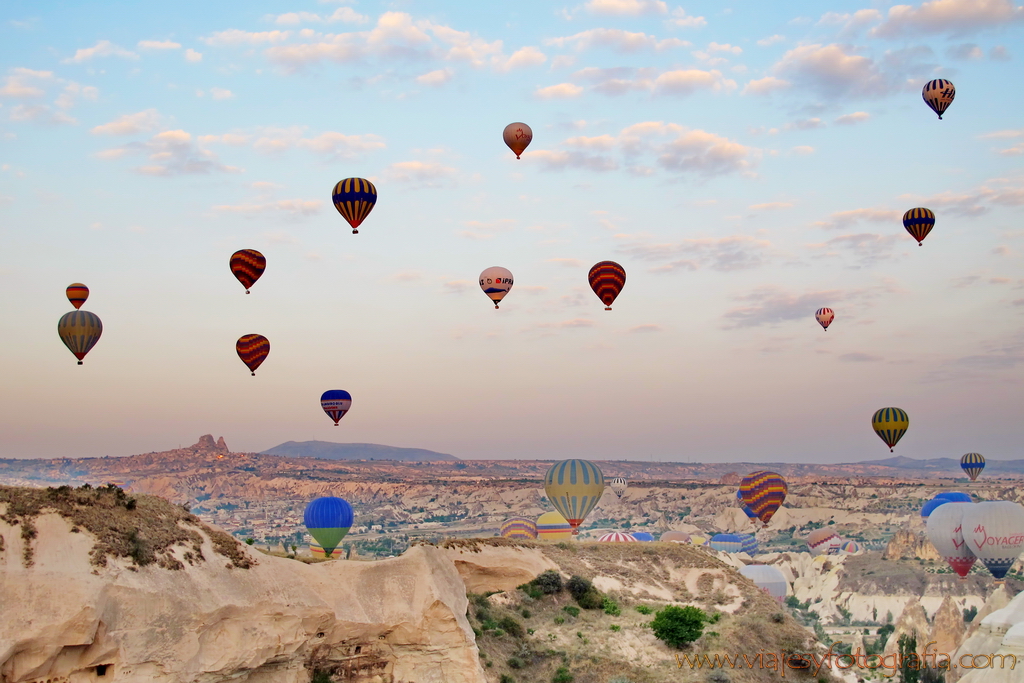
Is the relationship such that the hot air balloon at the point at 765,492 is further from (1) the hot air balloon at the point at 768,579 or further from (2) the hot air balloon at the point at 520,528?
(2) the hot air balloon at the point at 520,528

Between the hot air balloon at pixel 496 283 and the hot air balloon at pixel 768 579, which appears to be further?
the hot air balloon at pixel 768 579

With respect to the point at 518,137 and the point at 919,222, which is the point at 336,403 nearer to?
the point at 518,137

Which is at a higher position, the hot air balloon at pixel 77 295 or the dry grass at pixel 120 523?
the hot air balloon at pixel 77 295

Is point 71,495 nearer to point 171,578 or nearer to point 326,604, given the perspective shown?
point 171,578

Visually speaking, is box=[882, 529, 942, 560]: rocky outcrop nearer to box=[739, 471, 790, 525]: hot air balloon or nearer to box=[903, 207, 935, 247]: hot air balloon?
box=[739, 471, 790, 525]: hot air balloon

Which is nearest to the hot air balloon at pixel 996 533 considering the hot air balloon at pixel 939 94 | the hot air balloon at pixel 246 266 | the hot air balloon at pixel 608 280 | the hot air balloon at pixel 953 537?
the hot air balloon at pixel 953 537

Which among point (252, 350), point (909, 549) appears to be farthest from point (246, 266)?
point (909, 549)

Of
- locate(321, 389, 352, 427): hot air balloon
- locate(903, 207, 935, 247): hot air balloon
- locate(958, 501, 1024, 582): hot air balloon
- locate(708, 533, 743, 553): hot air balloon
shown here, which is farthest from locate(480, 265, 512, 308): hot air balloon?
locate(708, 533, 743, 553): hot air balloon
